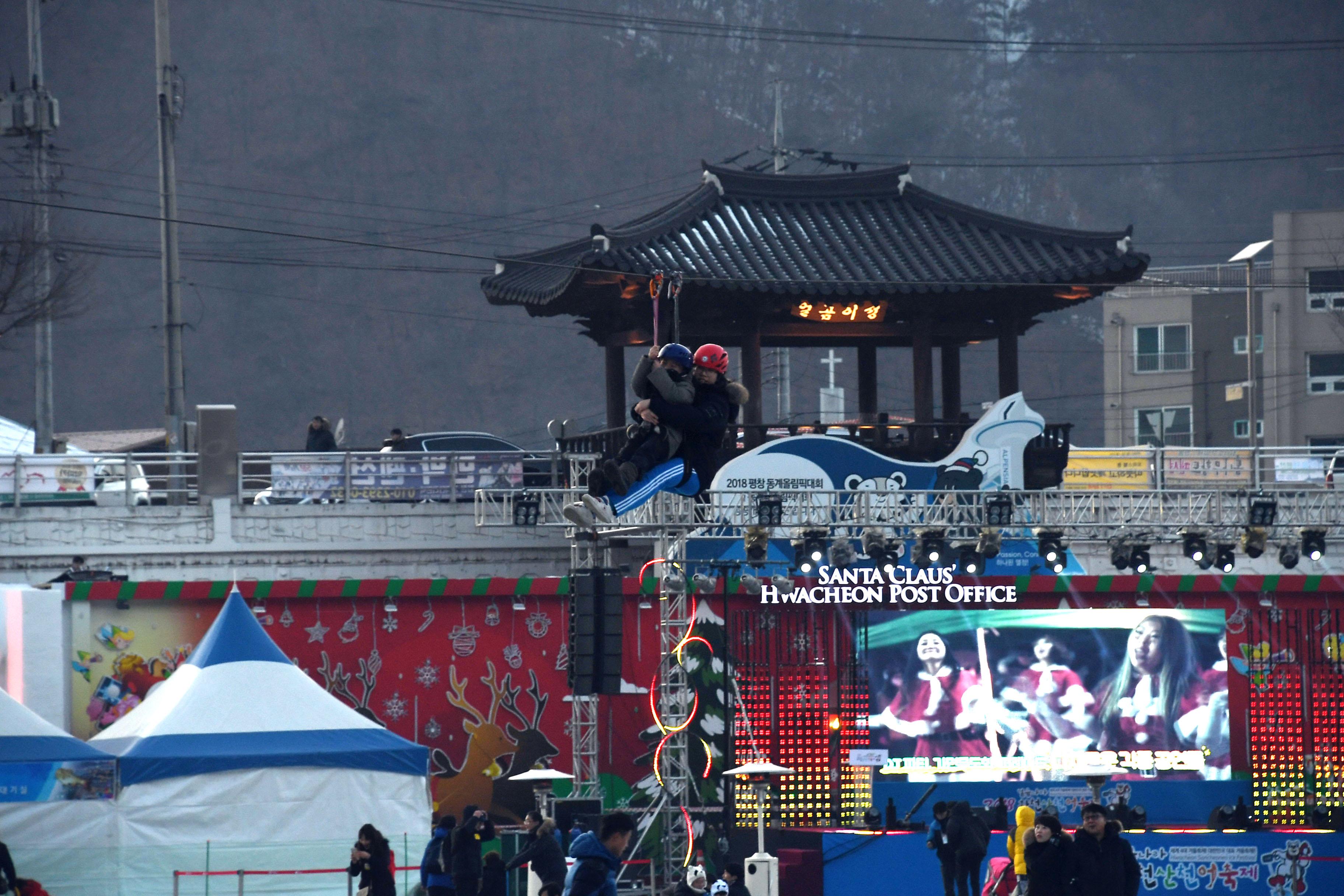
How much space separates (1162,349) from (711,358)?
35742mm

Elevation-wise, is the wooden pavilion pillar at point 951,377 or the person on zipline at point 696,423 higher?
the wooden pavilion pillar at point 951,377

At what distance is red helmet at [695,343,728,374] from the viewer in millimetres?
10352

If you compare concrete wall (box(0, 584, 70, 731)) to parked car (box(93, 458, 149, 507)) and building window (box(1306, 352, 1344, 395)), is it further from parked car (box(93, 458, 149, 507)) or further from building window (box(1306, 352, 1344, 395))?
building window (box(1306, 352, 1344, 395))

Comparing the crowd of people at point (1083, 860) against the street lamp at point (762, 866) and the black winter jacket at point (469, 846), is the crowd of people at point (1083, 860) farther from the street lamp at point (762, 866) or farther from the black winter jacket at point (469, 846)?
the black winter jacket at point (469, 846)

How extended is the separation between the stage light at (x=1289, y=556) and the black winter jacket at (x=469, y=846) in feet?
32.9

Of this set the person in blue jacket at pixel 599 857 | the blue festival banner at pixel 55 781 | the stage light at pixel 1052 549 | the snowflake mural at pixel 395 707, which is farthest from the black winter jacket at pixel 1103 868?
the snowflake mural at pixel 395 707

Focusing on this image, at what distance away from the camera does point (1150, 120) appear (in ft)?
186

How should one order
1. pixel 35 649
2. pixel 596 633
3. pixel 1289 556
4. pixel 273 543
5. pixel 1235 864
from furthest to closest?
pixel 273 543 < pixel 1289 556 < pixel 35 649 < pixel 596 633 < pixel 1235 864

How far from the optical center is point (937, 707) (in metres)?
19.4

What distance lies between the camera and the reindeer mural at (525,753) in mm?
19109

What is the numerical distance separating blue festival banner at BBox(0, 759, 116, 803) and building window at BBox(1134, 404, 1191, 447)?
33.9 metres

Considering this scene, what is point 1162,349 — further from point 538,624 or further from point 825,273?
point 538,624

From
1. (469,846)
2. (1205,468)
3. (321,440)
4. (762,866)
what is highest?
(321,440)

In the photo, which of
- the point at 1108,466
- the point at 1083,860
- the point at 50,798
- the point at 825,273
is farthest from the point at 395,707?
the point at 1108,466
